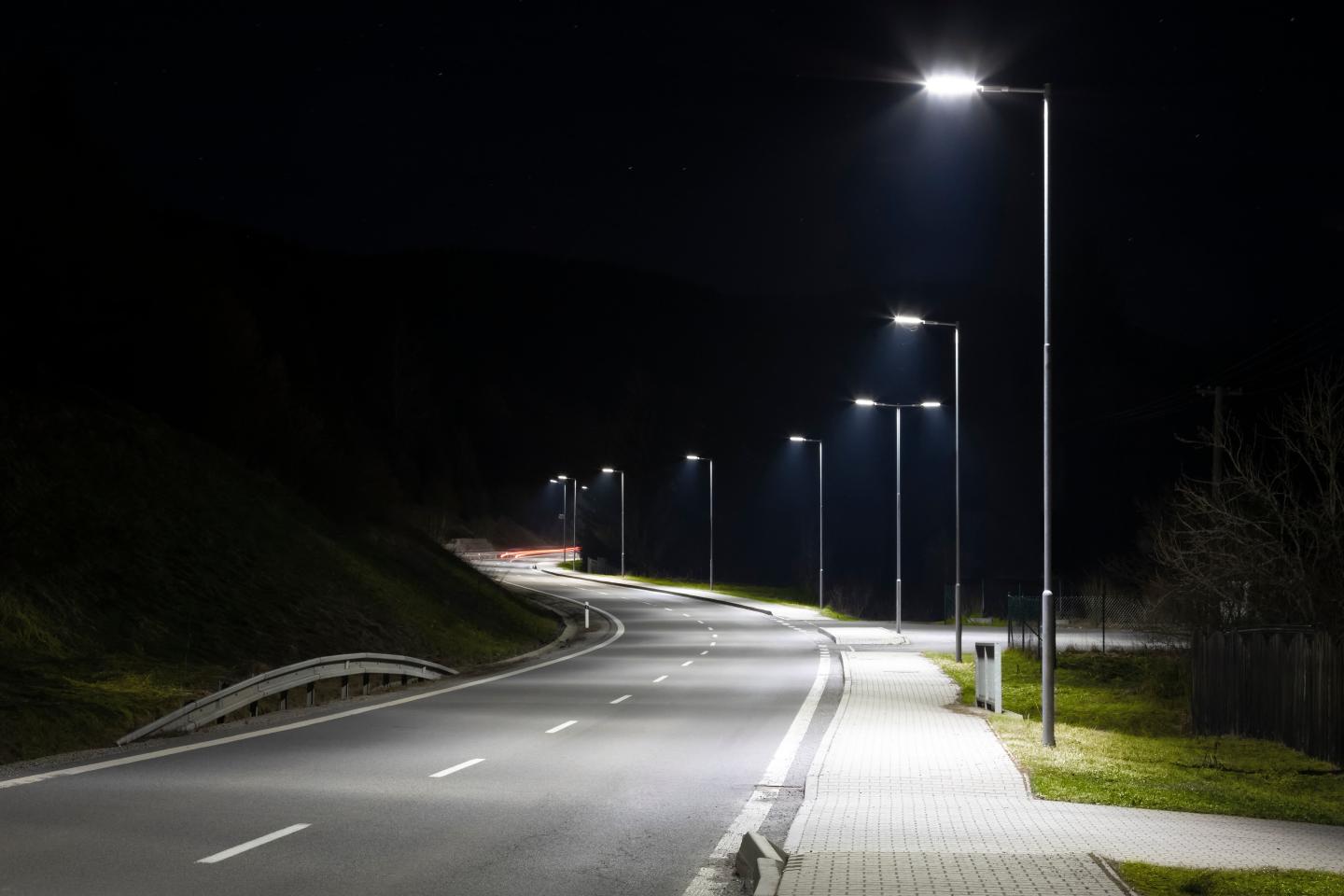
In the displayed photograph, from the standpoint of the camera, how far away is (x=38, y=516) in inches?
1112

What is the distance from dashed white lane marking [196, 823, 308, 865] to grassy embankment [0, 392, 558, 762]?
667cm

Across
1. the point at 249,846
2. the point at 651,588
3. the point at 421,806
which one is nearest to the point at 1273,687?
the point at 421,806

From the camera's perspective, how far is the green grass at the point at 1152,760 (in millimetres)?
14008

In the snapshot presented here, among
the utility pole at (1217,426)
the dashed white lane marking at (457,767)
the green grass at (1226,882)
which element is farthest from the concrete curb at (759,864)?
the utility pole at (1217,426)

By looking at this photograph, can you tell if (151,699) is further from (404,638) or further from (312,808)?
(404,638)

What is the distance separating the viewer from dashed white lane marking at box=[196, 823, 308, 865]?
10164 mm

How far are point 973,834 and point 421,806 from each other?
4885 millimetres

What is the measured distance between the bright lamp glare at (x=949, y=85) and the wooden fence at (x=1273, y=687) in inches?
343

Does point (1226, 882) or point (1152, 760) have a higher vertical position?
point (1226, 882)

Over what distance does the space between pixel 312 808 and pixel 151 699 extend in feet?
30.2

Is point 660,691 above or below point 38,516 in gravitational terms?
Result: below

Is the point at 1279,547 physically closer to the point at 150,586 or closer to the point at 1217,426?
the point at 1217,426

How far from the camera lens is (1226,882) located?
952 cm

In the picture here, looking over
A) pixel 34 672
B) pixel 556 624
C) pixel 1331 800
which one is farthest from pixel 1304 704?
pixel 556 624
